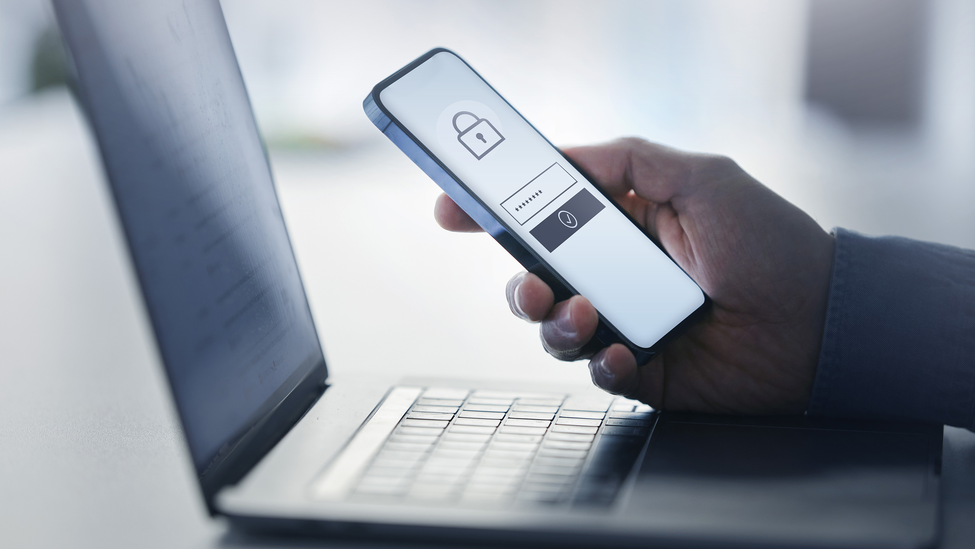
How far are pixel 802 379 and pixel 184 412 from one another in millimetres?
398

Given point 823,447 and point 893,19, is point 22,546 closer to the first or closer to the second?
point 823,447

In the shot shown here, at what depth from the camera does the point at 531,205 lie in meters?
0.52

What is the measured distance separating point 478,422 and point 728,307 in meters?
0.22

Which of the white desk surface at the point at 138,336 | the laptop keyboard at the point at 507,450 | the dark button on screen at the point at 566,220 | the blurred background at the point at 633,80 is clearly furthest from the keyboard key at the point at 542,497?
the blurred background at the point at 633,80

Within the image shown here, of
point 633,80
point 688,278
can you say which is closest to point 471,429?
point 688,278

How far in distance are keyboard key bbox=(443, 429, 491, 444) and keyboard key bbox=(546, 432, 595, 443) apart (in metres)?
0.04

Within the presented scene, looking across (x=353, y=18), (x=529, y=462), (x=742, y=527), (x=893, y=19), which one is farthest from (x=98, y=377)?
(x=893, y=19)

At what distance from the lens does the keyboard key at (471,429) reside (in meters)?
0.41

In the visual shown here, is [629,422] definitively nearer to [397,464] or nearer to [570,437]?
[570,437]

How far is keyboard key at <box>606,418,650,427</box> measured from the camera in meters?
0.43

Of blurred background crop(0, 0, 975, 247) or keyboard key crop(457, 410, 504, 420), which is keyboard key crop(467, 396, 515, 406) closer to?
keyboard key crop(457, 410, 504, 420)

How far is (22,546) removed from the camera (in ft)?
1.05

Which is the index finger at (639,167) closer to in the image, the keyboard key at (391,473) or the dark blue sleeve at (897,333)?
the dark blue sleeve at (897,333)

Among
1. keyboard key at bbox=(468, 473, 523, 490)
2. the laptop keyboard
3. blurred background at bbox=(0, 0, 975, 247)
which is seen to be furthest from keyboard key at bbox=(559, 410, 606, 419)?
blurred background at bbox=(0, 0, 975, 247)
